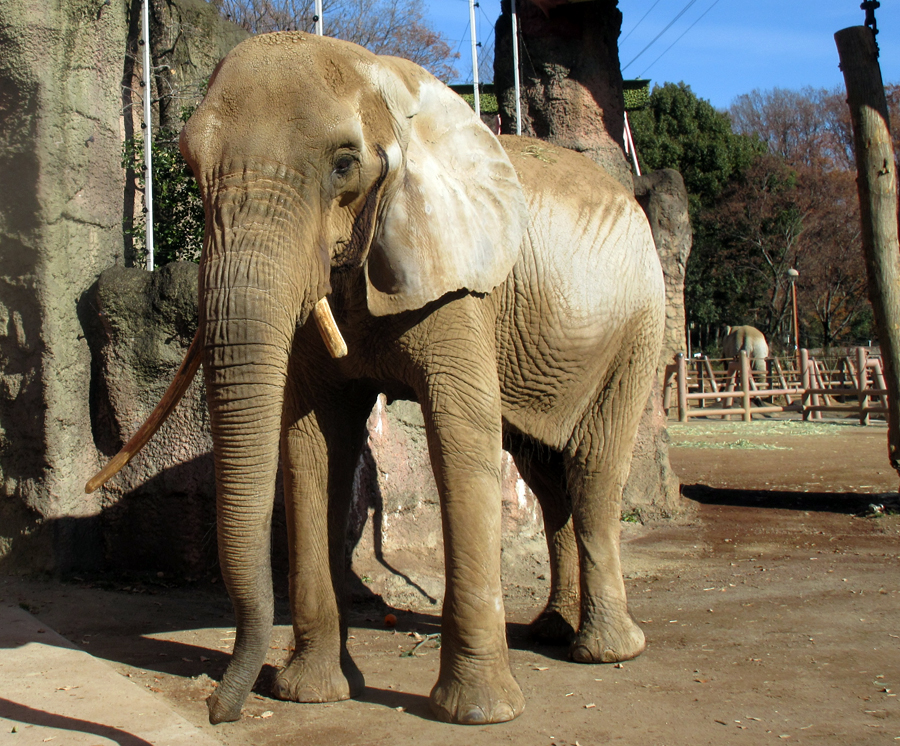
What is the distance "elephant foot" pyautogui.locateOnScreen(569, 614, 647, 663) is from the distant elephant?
0.01 metres

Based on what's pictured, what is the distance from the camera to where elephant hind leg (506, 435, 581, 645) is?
5020 mm

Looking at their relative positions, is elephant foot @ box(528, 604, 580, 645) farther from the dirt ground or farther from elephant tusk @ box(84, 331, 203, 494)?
elephant tusk @ box(84, 331, 203, 494)

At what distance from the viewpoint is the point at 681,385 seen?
19.2 metres

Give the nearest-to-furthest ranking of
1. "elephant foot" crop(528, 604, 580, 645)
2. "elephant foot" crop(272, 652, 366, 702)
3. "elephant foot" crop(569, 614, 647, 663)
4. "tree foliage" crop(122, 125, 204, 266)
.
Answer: "elephant foot" crop(272, 652, 366, 702)
"elephant foot" crop(569, 614, 647, 663)
"elephant foot" crop(528, 604, 580, 645)
"tree foliage" crop(122, 125, 204, 266)

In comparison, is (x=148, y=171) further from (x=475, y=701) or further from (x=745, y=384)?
(x=745, y=384)

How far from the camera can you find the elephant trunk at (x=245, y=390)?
117 inches

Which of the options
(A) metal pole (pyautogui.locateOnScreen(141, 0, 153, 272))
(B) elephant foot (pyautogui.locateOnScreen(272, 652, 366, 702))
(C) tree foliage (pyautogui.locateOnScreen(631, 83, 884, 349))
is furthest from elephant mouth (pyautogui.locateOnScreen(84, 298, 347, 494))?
(C) tree foliage (pyautogui.locateOnScreen(631, 83, 884, 349))

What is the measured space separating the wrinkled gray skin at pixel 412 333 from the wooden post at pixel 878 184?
465 cm

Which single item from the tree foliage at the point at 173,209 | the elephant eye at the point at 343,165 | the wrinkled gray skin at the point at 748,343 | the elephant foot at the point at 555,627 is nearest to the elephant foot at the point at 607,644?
the elephant foot at the point at 555,627

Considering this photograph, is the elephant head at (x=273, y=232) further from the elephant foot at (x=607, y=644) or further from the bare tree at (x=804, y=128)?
the bare tree at (x=804, y=128)

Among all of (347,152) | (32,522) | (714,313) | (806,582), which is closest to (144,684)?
(32,522)

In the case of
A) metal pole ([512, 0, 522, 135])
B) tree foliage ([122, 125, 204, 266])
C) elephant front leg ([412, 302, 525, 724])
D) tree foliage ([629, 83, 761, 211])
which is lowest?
elephant front leg ([412, 302, 525, 724])

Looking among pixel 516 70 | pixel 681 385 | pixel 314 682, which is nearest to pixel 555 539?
pixel 314 682

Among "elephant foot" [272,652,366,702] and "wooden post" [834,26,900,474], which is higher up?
"wooden post" [834,26,900,474]
